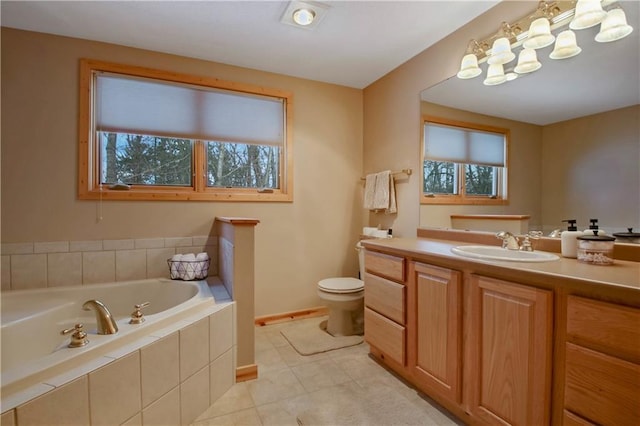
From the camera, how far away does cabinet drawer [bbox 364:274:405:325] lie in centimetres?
180

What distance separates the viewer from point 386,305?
191 centimetres

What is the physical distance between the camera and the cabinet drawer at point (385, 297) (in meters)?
1.80

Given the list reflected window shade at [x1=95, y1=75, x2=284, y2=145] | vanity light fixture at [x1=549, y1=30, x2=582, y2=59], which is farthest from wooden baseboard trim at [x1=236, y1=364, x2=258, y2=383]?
vanity light fixture at [x1=549, y1=30, x2=582, y2=59]

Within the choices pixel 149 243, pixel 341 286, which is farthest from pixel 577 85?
A: pixel 149 243

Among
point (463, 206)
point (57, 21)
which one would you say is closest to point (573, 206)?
point (463, 206)

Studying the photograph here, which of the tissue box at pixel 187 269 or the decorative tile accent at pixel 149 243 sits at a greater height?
the decorative tile accent at pixel 149 243

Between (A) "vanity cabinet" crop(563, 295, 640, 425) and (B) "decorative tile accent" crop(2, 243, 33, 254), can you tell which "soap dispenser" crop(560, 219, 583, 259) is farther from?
(B) "decorative tile accent" crop(2, 243, 33, 254)

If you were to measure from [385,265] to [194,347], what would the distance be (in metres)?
1.15

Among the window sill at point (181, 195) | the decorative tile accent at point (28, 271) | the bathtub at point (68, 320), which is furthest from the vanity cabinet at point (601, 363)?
the decorative tile accent at point (28, 271)

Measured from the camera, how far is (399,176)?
270 cm

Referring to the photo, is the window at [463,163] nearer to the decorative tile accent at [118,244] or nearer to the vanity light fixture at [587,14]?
the vanity light fixture at [587,14]

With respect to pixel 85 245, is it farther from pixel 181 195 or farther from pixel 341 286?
pixel 341 286

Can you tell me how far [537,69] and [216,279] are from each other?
2499mm

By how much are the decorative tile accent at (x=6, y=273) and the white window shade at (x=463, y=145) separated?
120 inches
